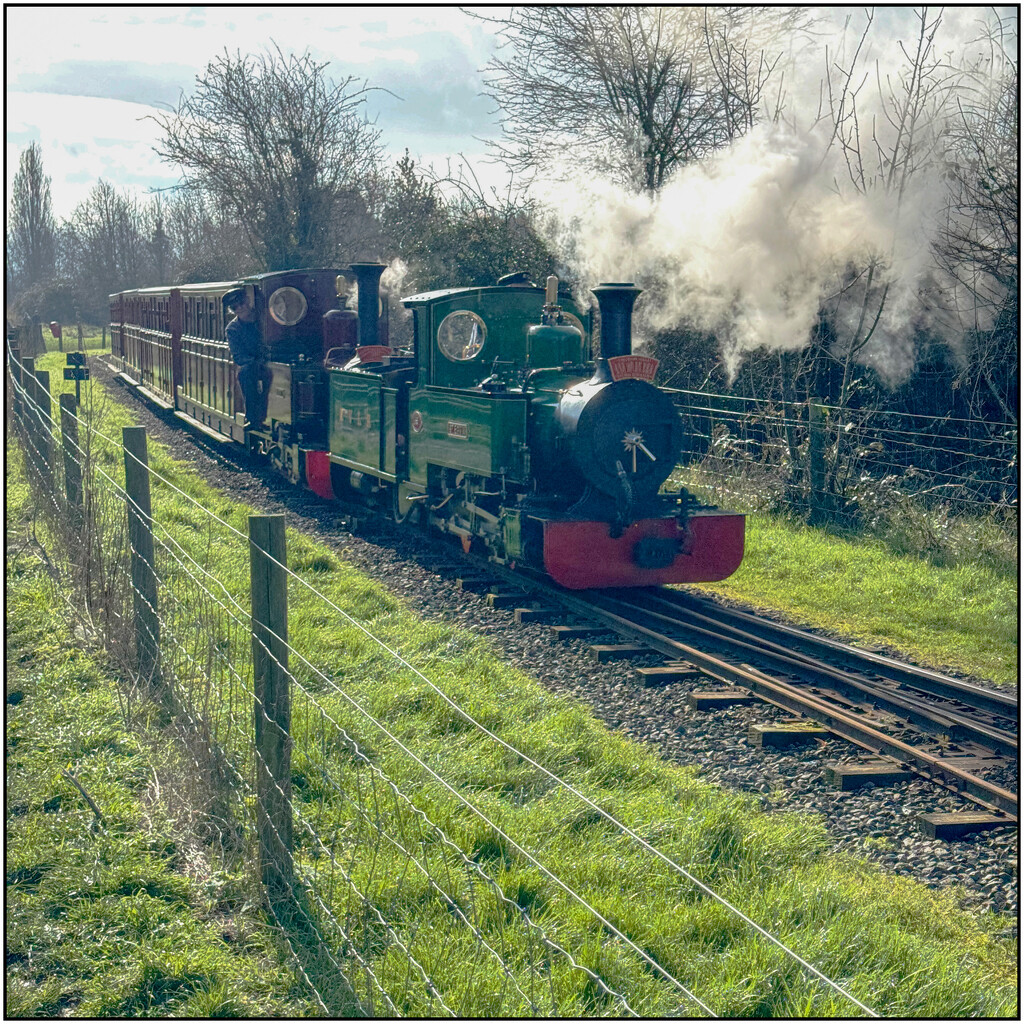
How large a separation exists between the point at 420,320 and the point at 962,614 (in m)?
5.07

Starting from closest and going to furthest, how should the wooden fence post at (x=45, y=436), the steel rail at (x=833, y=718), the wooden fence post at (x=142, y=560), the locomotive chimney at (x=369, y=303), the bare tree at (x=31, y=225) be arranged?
Answer: the steel rail at (x=833, y=718) → the wooden fence post at (x=142, y=560) → the wooden fence post at (x=45, y=436) → the locomotive chimney at (x=369, y=303) → the bare tree at (x=31, y=225)

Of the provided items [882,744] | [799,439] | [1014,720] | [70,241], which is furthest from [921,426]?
[70,241]

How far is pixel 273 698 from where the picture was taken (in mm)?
3768

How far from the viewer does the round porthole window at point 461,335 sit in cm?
950

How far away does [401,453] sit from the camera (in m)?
10.4

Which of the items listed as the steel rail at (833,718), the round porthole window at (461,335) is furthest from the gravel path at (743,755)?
the round porthole window at (461,335)

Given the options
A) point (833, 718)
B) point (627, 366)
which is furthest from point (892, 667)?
point (627, 366)

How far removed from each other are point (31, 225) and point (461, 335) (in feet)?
214

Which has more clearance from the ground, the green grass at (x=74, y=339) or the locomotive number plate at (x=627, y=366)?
the green grass at (x=74, y=339)

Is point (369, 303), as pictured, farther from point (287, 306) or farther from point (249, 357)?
point (249, 357)

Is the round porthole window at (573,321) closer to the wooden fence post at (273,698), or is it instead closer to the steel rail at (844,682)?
the steel rail at (844,682)

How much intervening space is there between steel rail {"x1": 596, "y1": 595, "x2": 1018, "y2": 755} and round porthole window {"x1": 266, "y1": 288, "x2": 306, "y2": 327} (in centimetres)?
749

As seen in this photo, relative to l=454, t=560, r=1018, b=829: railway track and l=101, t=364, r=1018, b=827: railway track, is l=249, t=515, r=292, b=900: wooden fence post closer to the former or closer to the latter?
l=454, t=560, r=1018, b=829: railway track

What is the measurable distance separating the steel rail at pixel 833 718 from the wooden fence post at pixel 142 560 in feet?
10.3
